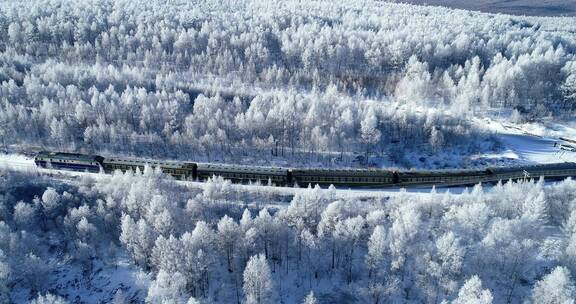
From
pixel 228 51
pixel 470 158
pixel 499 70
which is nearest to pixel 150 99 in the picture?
pixel 228 51

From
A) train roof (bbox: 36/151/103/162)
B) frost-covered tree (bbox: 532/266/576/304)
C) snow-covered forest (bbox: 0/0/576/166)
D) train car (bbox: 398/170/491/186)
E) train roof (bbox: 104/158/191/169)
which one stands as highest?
snow-covered forest (bbox: 0/0/576/166)

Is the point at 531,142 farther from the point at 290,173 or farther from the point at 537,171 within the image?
the point at 290,173

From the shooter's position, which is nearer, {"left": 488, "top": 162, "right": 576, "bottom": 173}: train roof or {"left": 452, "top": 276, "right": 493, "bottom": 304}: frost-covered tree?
{"left": 452, "top": 276, "right": 493, "bottom": 304}: frost-covered tree

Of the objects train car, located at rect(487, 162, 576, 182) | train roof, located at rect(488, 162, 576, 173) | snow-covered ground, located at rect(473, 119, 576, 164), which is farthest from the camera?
snow-covered ground, located at rect(473, 119, 576, 164)

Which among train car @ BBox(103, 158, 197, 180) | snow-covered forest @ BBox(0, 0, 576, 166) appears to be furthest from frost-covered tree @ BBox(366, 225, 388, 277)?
train car @ BBox(103, 158, 197, 180)

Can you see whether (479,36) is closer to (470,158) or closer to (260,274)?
(470,158)

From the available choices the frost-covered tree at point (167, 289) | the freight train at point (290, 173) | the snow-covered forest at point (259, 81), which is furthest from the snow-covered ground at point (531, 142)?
the frost-covered tree at point (167, 289)

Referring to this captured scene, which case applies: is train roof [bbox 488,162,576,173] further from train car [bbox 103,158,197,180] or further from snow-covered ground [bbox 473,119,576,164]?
train car [bbox 103,158,197,180]
